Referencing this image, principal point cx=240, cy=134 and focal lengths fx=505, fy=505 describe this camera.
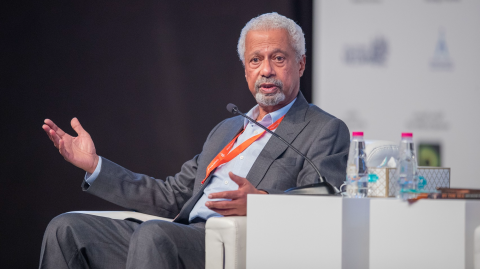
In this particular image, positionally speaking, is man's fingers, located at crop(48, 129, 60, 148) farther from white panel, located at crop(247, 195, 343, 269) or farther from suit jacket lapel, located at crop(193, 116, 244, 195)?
white panel, located at crop(247, 195, 343, 269)

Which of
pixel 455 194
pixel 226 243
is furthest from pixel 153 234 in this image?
pixel 455 194

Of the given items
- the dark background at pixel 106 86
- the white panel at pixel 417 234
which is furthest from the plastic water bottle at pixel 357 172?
the dark background at pixel 106 86

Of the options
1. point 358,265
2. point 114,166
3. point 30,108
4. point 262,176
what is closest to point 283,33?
point 262,176

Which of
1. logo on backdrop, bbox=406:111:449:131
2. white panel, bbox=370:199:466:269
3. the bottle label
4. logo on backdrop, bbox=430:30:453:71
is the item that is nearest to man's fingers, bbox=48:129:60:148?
the bottle label

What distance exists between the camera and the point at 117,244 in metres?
1.96

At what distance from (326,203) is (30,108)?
8.13 ft

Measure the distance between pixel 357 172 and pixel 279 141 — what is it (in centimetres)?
53

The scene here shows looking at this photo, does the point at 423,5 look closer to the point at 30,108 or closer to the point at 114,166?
the point at 114,166

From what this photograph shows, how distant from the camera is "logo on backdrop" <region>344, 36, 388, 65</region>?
2.91 metres

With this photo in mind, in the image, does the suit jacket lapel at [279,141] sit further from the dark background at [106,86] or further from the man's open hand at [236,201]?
the dark background at [106,86]

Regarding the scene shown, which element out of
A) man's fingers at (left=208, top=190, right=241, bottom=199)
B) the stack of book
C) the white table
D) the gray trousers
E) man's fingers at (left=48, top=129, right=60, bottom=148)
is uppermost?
man's fingers at (left=48, top=129, right=60, bottom=148)

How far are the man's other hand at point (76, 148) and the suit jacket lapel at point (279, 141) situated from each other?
676 millimetres

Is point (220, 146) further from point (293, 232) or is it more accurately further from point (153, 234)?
point (293, 232)

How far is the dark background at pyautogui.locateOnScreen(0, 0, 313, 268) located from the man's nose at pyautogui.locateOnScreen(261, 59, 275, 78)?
1.01 m
